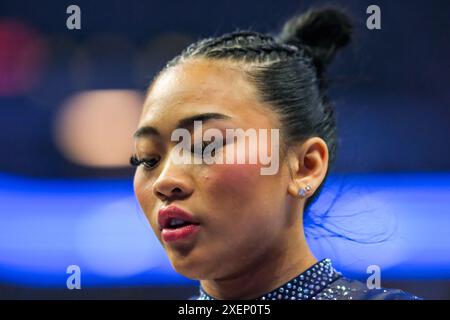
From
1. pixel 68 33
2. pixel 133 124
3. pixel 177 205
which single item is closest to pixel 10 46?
pixel 68 33

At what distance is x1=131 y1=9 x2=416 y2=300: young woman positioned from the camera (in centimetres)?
115

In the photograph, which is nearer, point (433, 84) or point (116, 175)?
point (433, 84)

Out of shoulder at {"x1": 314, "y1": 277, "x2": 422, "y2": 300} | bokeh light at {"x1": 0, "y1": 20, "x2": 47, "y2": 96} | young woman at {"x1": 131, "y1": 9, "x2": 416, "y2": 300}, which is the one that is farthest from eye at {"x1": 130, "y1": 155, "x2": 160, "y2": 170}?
bokeh light at {"x1": 0, "y1": 20, "x2": 47, "y2": 96}

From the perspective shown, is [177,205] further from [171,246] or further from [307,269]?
[307,269]

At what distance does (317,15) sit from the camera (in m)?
1.50

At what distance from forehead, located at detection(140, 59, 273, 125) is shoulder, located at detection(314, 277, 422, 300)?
348mm

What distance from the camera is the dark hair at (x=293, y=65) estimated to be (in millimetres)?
1255

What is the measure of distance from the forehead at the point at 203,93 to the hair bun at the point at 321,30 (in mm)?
302

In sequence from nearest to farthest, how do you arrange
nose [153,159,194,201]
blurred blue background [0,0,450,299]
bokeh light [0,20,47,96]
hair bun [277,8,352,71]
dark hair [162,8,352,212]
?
nose [153,159,194,201] < dark hair [162,8,352,212] < hair bun [277,8,352,71] < blurred blue background [0,0,450,299] < bokeh light [0,20,47,96]

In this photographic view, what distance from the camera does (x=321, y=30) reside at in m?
1.50

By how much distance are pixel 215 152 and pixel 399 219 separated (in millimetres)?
1145

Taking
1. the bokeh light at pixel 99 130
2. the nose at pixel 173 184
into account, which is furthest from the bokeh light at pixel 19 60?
the nose at pixel 173 184

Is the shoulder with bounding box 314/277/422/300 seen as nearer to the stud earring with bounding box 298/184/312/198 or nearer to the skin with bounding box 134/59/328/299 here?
the skin with bounding box 134/59/328/299

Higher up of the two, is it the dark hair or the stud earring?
the dark hair
